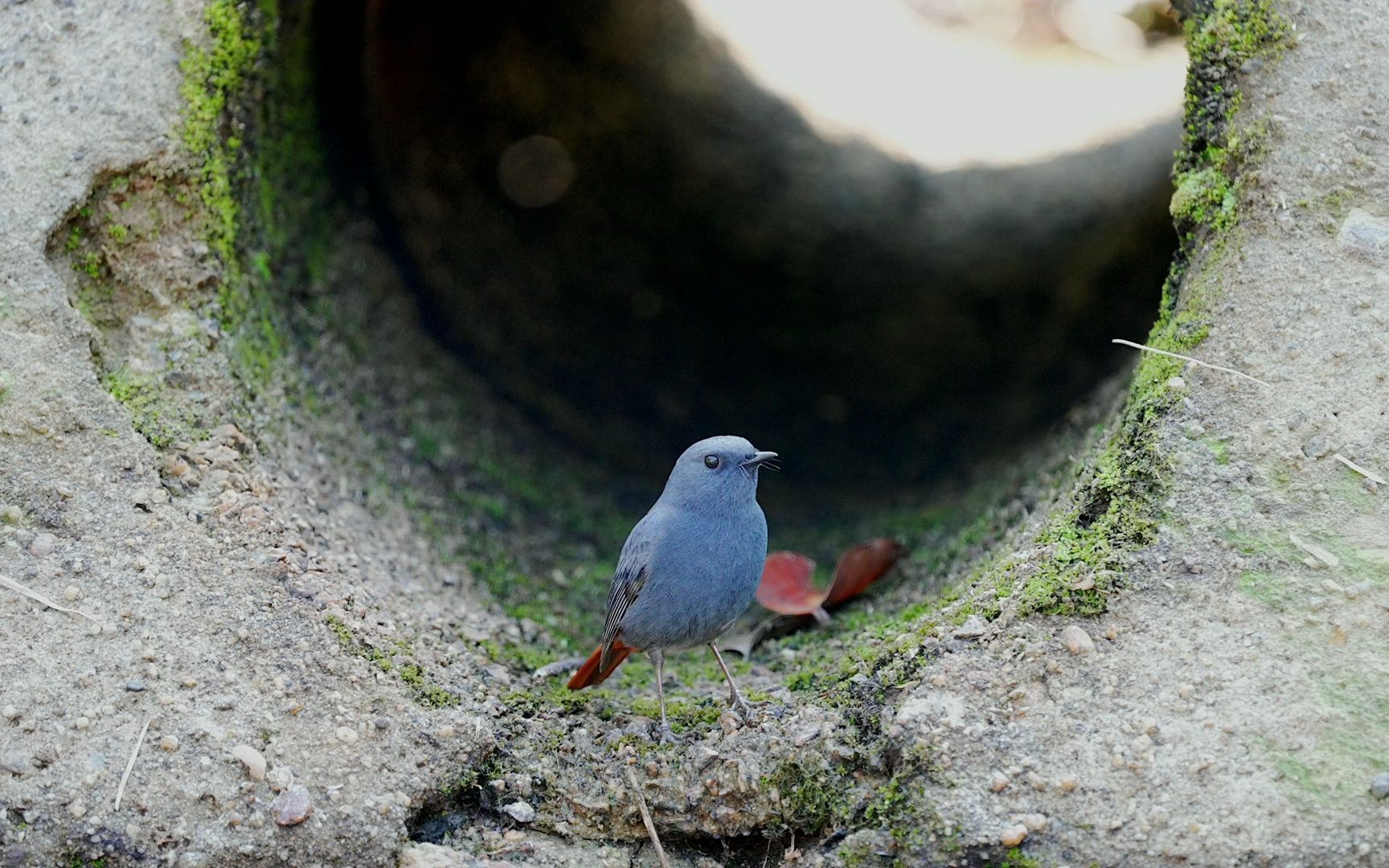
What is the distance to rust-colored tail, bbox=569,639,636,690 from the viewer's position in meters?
3.73

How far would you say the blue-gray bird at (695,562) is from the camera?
138 inches

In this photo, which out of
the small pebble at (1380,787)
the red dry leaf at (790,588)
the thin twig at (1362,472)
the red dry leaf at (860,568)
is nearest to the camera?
the small pebble at (1380,787)

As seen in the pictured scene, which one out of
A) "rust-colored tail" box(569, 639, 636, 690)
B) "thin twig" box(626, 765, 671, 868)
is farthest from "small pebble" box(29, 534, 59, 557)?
"thin twig" box(626, 765, 671, 868)

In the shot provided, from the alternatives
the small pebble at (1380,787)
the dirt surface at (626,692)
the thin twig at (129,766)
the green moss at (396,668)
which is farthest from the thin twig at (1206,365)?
the thin twig at (129,766)

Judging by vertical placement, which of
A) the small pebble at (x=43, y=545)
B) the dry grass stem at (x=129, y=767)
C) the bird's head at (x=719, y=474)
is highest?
the small pebble at (x=43, y=545)

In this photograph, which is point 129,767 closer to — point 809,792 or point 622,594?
point 622,594

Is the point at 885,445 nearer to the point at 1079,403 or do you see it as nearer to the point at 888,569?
the point at 1079,403

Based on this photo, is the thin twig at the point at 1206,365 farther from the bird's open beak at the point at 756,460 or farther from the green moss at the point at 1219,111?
the bird's open beak at the point at 756,460

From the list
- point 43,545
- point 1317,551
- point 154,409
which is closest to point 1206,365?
point 1317,551

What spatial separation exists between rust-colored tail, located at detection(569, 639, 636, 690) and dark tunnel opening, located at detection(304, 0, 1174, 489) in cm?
255

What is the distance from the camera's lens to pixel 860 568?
4.65 metres

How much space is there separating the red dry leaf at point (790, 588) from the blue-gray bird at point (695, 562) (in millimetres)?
836

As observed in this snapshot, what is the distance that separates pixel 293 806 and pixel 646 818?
0.94 metres

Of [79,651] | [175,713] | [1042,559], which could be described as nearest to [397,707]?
[175,713]
